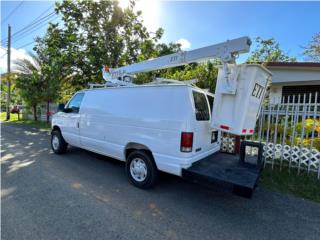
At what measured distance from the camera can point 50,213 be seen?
3.10 metres

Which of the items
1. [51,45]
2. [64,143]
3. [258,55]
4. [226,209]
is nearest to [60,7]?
[51,45]

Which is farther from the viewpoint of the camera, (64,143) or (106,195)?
(64,143)

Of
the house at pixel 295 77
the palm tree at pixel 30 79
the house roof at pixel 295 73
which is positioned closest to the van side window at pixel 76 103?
the house at pixel 295 77

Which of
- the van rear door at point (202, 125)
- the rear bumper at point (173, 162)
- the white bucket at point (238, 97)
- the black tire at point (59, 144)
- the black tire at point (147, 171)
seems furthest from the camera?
the black tire at point (59, 144)

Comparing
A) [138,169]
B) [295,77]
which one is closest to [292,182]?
[138,169]

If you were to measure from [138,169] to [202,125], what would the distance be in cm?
161

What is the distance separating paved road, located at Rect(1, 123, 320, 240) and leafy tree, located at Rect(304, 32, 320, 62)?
2061 cm

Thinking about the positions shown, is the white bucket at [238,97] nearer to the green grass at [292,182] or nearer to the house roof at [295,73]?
the green grass at [292,182]

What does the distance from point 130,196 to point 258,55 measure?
21.4 meters

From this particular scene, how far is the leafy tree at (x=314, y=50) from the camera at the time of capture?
18.3 m

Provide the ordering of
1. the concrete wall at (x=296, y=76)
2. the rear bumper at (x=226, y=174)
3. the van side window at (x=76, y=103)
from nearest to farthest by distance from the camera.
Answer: the rear bumper at (x=226, y=174) → the van side window at (x=76, y=103) → the concrete wall at (x=296, y=76)

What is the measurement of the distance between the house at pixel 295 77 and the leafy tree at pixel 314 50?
9.42 metres

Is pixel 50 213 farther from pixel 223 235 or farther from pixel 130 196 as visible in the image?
pixel 223 235

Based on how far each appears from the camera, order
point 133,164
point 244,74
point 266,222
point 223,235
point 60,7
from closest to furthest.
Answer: point 223,235 → point 266,222 → point 244,74 → point 133,164 → point 60,7
